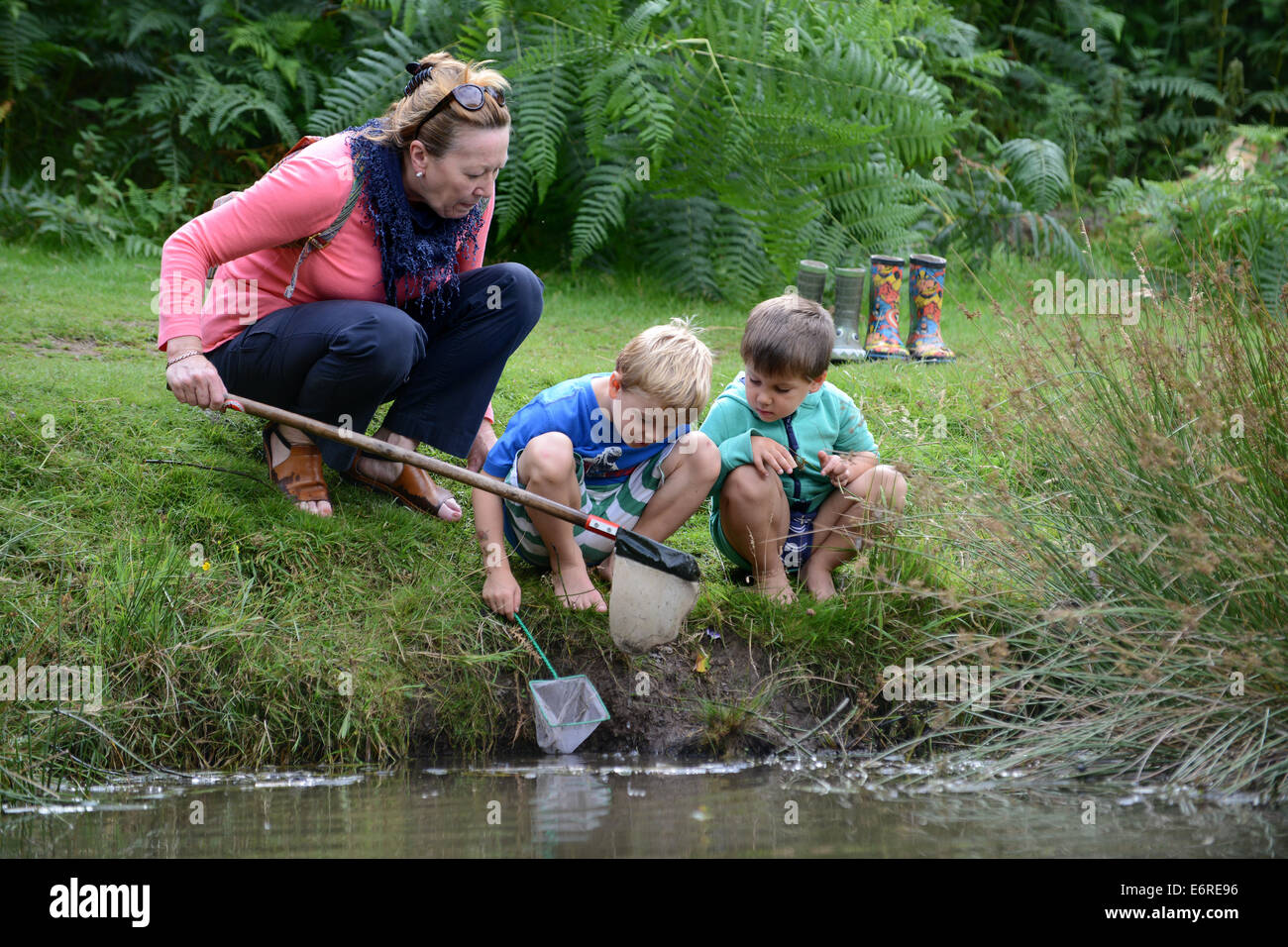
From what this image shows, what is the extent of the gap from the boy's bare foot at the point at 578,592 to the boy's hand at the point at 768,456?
52 centimetres

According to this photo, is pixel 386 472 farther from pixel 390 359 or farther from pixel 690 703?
pixel 690 703

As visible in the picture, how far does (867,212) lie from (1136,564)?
3.64m

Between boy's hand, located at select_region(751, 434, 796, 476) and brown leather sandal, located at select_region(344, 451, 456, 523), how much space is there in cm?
89

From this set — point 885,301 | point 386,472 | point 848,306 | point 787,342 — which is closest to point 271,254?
point 386,472

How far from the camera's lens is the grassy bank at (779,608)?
265 cm

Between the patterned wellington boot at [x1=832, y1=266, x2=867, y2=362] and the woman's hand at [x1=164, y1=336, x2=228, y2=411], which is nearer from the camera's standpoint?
the woman's hand at [x1=164, y1=336, x2=228, y2=411]

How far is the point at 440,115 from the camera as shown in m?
3.04

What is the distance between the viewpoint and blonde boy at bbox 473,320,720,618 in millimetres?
2963

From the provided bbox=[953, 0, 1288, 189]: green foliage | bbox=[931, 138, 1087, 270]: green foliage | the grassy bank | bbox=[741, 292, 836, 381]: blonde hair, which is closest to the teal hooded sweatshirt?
bbox=[741, 292, 836, 381]: blonde hair

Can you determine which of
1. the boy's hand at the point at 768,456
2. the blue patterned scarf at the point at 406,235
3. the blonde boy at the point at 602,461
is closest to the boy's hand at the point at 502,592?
the blonde boy at the point at 602,461

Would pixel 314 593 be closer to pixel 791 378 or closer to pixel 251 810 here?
pixel 251 810

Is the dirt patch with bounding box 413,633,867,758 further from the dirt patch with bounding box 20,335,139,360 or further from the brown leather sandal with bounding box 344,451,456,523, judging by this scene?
the dirt patch with bounding box 20,335,139,360

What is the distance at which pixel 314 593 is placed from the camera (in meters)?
3.08

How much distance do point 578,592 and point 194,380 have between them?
3.46ft
